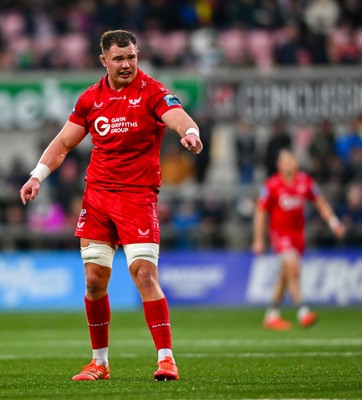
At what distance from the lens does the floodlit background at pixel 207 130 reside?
20656mm

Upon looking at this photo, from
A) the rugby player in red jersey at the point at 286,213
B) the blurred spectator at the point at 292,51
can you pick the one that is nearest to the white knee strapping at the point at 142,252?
the rugby player in red jersey at the point at 286,213

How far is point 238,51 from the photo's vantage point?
24.2 m

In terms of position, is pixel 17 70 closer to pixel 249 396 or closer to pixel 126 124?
pixel 126 124

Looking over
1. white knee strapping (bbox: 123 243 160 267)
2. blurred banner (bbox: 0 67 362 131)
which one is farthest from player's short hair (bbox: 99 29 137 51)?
blurred banner (bbox: 0 67 362 131)

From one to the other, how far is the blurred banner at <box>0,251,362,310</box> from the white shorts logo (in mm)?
11904

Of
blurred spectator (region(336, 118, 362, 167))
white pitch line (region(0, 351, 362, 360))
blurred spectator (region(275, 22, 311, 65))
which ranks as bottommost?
white pitch line (region(0, 351, 362, 360))

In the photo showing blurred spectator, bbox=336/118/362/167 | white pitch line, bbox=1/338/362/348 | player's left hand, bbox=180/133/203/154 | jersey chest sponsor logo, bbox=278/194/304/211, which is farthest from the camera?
blurred spectator, bbox=336/118/362/167

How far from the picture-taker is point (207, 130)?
73.2 feet

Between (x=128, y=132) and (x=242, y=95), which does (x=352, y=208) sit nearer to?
(x=242, y=95)

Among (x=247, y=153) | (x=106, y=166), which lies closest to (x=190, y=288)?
(x=247, y=153)

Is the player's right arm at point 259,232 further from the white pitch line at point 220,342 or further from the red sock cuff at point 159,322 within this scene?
the red sock cuff at point 159,322

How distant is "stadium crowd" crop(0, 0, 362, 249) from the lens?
845 inches

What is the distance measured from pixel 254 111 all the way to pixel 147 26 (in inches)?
150

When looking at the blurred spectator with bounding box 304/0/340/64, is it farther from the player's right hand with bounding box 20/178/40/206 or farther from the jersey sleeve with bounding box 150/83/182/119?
the player's right hand with bounding box 20/178/40/206
